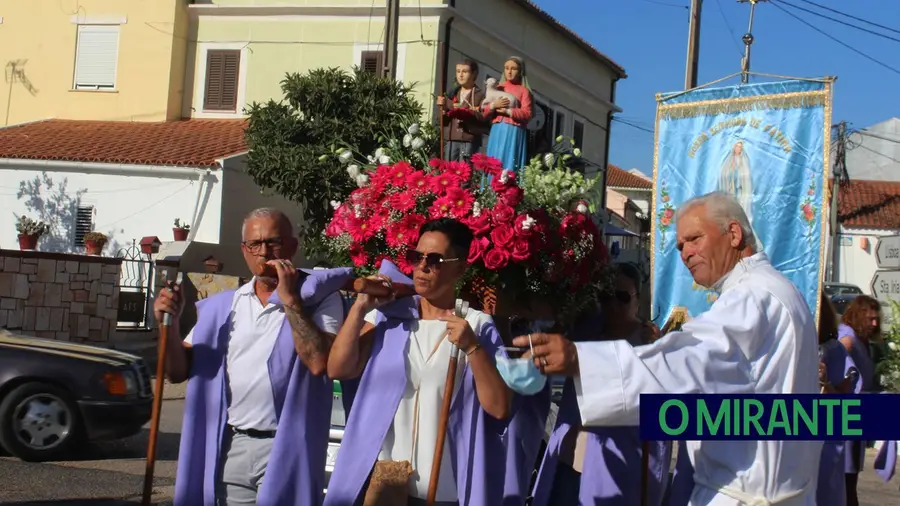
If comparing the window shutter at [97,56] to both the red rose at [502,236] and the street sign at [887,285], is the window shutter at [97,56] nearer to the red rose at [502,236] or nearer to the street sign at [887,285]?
the street sign at [887,285]

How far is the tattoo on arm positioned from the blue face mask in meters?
1.11

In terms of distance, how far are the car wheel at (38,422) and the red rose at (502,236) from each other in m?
6.18

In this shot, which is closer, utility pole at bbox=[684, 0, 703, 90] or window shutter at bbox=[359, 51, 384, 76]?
utility pole at bbox=[684, 0, 703, 90]

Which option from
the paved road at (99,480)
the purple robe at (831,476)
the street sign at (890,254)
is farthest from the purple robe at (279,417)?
the street sign at (890,254)

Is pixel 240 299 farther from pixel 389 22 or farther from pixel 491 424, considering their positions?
pixel 389 22

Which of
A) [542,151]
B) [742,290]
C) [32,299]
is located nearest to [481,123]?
[542,151]

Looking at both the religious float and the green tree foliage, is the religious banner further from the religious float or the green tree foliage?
the green tree foliage

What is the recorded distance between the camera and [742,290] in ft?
10.6

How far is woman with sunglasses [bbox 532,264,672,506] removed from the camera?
17.1ft

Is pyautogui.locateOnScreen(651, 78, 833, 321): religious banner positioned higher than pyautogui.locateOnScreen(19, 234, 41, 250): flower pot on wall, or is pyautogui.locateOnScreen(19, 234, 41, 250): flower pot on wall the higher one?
pyautogui.locateOnScreen(651, 78, 833, 321): religious banner

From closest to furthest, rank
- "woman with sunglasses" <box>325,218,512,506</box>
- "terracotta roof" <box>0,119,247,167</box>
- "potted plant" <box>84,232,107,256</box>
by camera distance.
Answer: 1. "woman with sunglasses" <box>325,218,512,506</box>
2. "potted plant" <box>84,232,107,256</box>
3. "terracotta roof" <box>0,119,247,167</box>

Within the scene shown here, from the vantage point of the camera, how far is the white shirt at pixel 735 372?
306 centimetres

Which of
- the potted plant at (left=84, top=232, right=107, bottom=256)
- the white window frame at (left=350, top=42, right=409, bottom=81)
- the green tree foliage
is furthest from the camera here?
the white window frame at (left=350, top=42, right=409, bottom=81)

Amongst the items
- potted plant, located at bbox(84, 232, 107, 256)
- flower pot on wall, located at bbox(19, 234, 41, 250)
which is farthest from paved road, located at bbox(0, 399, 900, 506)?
flower pot on wall, located at bbox(19, 234, 41, 250)
